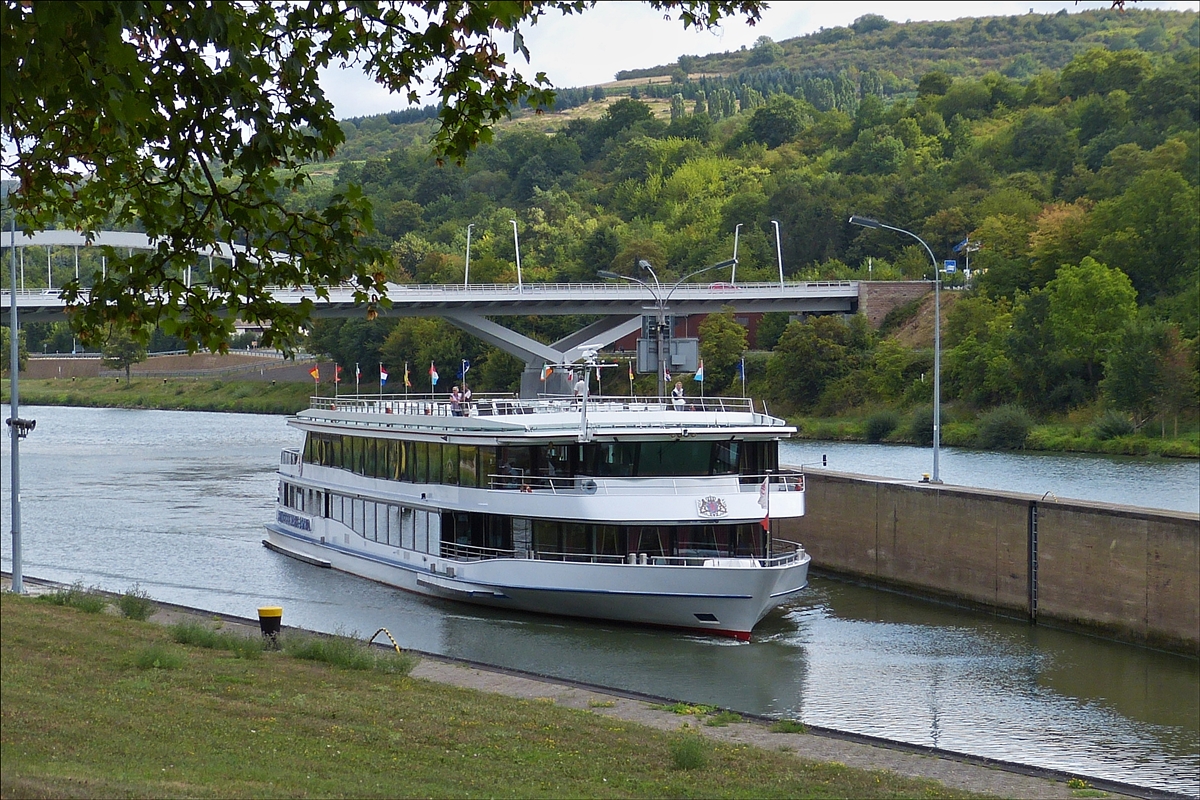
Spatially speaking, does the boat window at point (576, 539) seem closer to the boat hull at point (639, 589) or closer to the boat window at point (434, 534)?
the boat hull at point (639, 589)

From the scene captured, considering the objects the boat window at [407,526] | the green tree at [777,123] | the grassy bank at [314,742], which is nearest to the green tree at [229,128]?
the grassy bank at [314,742]

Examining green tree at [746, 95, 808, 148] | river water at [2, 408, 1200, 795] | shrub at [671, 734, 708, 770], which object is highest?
green tree at [746, 95, 808, 148]

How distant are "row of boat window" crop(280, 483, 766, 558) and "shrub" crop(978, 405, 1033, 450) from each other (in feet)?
122

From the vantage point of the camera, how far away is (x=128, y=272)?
9.50 m

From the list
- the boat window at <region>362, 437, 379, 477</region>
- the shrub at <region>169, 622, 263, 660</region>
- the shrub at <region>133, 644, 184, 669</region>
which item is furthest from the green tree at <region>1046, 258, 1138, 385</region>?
the shrub at <region>133, 644, 184, 669</region>

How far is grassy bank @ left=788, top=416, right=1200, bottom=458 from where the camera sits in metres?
57.5

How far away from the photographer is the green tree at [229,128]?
316 inches

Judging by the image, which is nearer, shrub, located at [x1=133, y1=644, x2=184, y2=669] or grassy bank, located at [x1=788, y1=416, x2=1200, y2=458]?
shrub, located at [x1=133, y1=644, x2=184, y2=669]

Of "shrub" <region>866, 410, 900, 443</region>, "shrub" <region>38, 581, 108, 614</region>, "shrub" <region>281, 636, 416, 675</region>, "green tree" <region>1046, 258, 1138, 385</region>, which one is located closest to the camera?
"shrub" <region>281, 636, 416, 675</region>

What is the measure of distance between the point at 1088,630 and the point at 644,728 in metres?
13.6

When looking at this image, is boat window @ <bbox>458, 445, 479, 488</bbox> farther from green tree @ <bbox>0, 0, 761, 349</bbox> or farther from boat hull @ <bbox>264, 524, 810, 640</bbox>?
green tree @ <bbox>0, 0, 761, 349</bbox>

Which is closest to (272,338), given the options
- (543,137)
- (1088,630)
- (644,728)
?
(644,728)

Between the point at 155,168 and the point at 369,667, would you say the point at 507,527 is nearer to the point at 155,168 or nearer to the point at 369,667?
the point at 369,667

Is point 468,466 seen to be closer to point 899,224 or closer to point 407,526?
point 407,526
